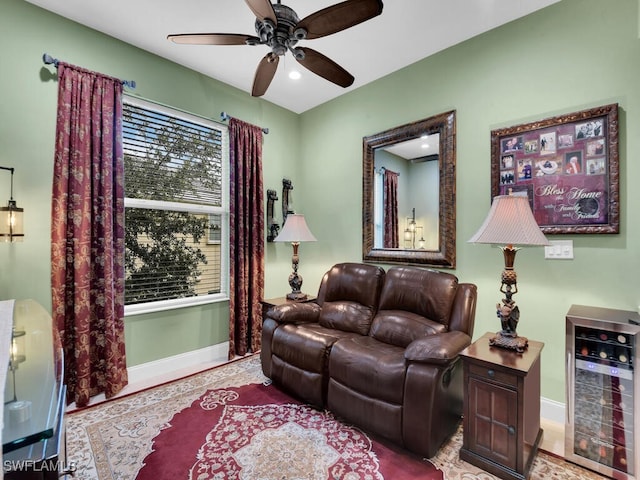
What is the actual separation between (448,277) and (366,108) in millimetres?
2090

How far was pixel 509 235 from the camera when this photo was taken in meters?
1.78

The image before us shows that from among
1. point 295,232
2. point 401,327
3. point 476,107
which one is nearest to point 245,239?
point 295,232

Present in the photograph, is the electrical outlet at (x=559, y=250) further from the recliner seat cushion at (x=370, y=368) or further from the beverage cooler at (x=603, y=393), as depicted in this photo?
the recliner seat cushion at (x=370, y=368)

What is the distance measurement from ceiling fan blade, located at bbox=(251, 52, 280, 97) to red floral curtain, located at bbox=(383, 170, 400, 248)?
60.3 inches

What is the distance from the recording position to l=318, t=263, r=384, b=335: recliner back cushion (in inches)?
108

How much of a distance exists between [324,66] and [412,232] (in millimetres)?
1699

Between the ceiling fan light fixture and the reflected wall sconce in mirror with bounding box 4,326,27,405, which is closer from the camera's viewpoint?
the reflected wall sconce in mirror with bounding box 4,326,27,405

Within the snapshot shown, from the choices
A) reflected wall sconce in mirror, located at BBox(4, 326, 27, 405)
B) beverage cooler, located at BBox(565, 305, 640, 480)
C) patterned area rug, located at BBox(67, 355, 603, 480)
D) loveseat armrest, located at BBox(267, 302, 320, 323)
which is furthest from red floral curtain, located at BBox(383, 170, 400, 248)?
reflected wall sconce in mirror, located at BBox(4, 326, 27, 405)

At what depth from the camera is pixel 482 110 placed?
2572mm

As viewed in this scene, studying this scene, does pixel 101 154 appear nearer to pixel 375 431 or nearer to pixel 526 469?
pixel 375 431

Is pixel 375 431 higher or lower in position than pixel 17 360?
lower

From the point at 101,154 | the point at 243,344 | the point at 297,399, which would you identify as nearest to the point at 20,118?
the point at 101,154

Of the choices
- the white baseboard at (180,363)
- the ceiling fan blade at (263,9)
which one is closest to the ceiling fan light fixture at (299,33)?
the ceiling fan blade at (263,9)

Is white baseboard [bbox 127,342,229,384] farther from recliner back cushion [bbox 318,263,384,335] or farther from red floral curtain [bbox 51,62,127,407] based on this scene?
recliner back cushion [bbox 318,263,384,335]
